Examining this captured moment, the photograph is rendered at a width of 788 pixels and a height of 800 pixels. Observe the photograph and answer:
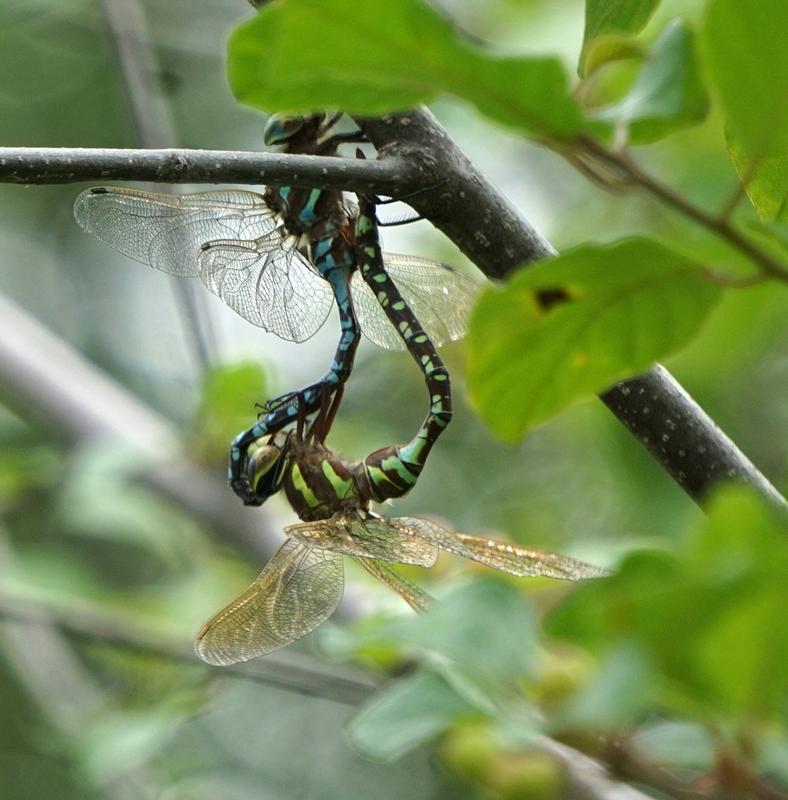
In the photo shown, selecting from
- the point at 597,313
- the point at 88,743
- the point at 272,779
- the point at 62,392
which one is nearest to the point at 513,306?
the point at 597,313

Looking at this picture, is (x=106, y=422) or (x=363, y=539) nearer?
(x=363, y=539)

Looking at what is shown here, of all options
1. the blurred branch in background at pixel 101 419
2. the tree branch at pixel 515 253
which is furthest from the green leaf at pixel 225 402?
the tree branch at pixel 515 253

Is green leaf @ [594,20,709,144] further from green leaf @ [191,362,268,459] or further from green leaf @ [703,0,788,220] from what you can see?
green leaf @ [191,362,268,459]

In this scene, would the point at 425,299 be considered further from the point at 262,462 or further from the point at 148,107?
the point at 148,107

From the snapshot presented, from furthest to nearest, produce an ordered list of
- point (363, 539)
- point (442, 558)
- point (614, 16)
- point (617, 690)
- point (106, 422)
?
point (106, 422)
point (442, 558)
point (363, 539)
point (614, 16)
point (617, 690)

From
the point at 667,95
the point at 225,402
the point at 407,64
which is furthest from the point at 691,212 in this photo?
the point at 225,402

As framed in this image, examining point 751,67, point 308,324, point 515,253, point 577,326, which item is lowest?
point 308,324
